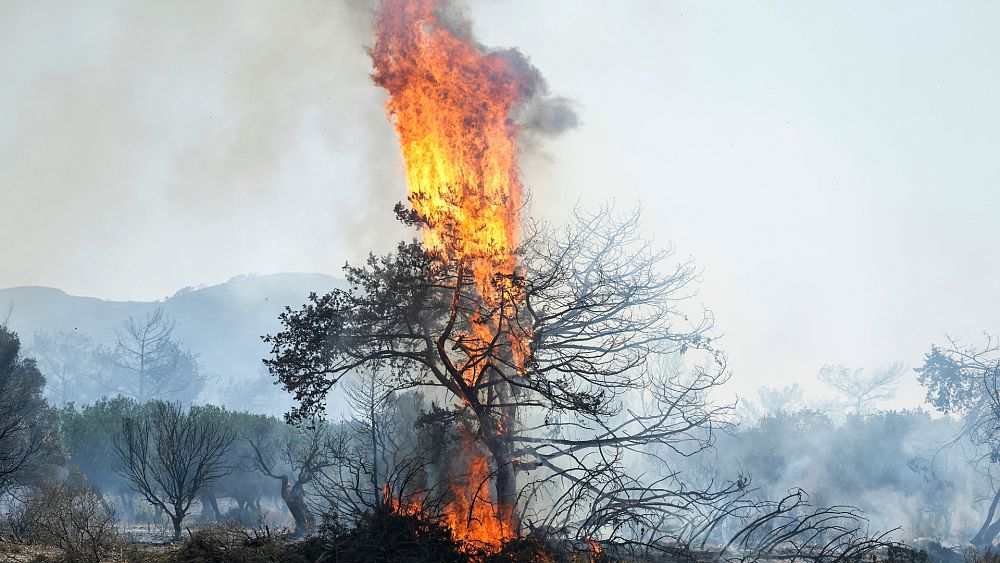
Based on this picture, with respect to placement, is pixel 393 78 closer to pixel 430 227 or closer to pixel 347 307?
pixel 430 227

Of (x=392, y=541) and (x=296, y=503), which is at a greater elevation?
(x=296, y=503)

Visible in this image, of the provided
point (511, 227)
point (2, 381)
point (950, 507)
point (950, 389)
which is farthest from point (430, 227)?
point (950, 507)

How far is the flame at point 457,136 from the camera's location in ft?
57.7

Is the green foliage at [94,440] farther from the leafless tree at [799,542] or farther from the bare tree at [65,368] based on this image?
the bare tree at [65,368]

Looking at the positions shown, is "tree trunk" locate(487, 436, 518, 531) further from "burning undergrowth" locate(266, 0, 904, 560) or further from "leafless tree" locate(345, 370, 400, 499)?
"leafless tree" locate(345, 370, 400, 499)

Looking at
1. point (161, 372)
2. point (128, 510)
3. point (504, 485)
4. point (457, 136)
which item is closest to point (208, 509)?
point (128, 510)

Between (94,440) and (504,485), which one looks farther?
(94,440)

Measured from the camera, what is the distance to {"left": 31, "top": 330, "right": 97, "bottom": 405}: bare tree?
5595 inches

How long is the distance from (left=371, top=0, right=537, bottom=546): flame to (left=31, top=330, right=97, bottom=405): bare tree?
14004cm

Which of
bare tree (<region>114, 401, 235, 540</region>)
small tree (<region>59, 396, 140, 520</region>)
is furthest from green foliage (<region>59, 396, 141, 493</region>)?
bare tree (<region>114, 401, 235, 540</region>)

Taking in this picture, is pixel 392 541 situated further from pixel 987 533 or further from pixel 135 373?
pixel 135 373

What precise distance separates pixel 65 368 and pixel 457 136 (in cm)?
15326

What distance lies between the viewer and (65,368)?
476 feet

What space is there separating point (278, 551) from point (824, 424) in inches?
2059
